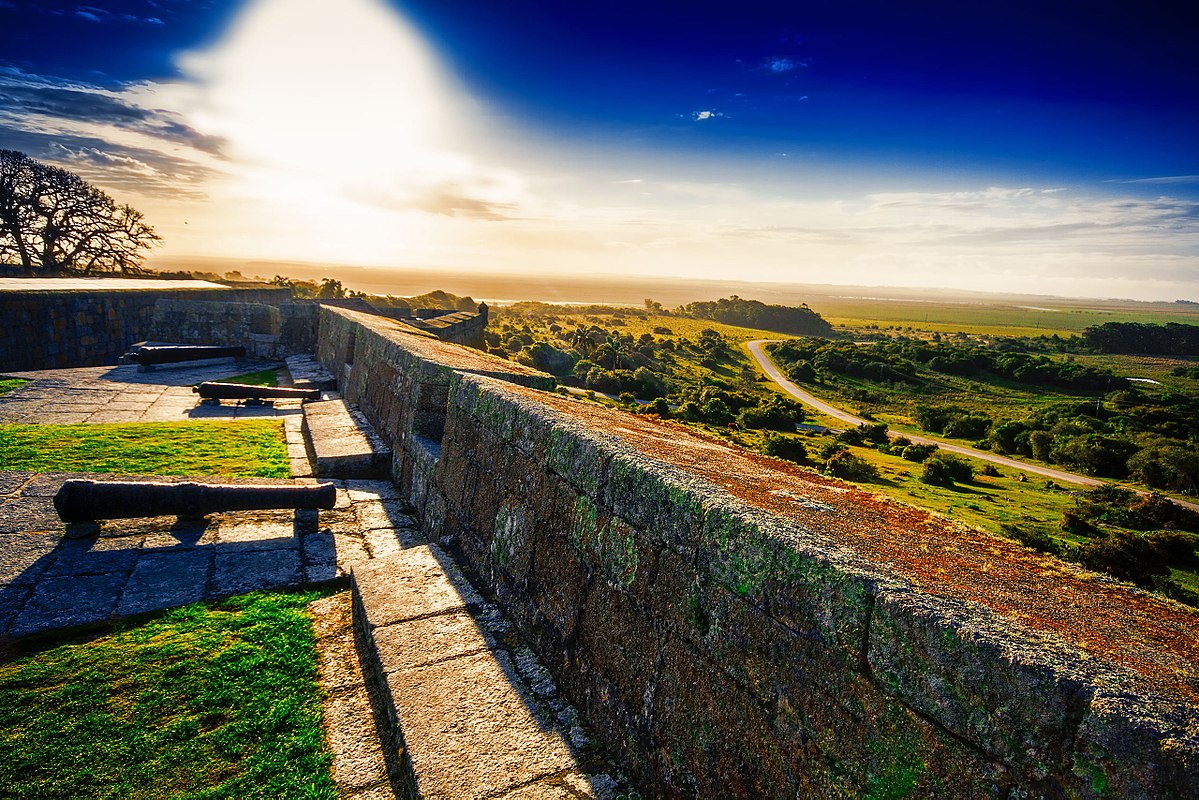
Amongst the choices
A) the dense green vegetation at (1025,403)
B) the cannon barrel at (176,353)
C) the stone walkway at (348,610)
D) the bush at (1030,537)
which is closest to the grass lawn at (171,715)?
the stone walkway at (348,610)

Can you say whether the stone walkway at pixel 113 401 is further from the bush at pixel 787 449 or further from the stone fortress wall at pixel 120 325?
the bush at pixel 787 449

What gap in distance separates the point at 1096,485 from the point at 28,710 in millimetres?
35331

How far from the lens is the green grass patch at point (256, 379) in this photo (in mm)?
10750

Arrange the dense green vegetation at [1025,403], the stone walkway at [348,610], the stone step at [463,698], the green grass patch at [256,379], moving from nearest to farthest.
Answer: the stone step at [463,698] < the stone walkway at [348,610] < the green grass patch at [256,379] < the dense green vegetation at [1025,403]

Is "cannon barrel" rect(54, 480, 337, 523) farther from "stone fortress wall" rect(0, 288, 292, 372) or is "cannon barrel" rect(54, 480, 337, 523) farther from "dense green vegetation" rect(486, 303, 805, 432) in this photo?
"dense green vegetation" rect(486, 303, 805, 432)

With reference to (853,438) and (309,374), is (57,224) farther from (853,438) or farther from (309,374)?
(853,438)

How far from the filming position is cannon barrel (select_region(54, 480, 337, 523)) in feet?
13.8

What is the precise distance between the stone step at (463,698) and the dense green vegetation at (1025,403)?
36.6 meters

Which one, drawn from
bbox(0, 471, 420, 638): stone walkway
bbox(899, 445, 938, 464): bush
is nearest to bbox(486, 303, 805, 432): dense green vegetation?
bbox(899, 445, 938, 464): bush

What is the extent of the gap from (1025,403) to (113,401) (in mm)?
63321

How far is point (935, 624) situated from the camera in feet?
4.46

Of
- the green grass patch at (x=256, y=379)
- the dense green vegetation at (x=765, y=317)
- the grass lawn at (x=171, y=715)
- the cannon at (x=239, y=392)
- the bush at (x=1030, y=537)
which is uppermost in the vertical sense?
the dense green vegetation at (x=765, y=317)

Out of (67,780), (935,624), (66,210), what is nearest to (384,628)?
(67,780)

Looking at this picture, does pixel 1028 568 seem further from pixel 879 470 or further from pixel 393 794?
pixel 879 470
